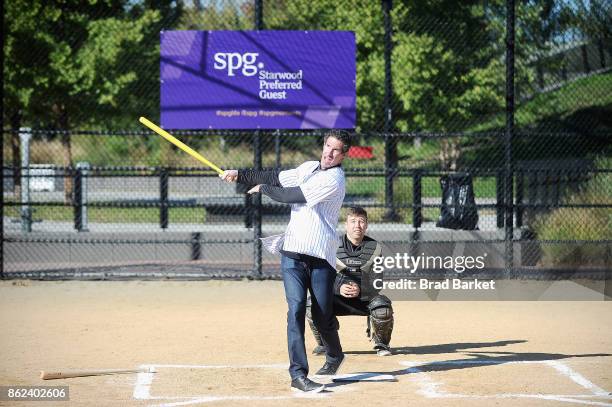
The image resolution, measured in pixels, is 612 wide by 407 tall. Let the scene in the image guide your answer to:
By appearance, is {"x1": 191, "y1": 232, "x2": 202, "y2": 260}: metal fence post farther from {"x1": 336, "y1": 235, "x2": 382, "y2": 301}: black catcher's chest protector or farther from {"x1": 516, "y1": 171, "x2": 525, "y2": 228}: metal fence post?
{"x1": 336, "y1": 235, "x2": 382, "y2": 301}: black catcher's chest protector

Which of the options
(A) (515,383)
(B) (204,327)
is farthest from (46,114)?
(A) (515,383)

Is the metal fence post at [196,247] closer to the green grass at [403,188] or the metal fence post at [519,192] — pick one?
the green grass at [403,188]

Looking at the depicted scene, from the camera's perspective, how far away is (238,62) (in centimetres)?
1353

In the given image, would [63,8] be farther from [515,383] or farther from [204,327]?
[515,383]

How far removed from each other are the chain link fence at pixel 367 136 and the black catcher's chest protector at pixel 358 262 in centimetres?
452

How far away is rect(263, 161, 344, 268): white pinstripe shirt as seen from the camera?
22.4ft

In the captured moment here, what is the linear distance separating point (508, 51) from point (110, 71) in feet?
37.5

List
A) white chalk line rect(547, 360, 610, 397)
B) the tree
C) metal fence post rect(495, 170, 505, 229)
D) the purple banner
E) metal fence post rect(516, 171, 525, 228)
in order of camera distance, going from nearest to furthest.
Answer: white chalk line rect(547, 360, 610, 397) < the purple banner < metal fence post rect(495, 170, 505, 229) < metal fence post rect(516, 171, 525, 228) < the tree

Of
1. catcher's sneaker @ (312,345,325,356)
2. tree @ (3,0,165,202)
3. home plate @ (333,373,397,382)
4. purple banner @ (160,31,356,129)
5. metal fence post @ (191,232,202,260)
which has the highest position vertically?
tree @ (3,0,165,202)

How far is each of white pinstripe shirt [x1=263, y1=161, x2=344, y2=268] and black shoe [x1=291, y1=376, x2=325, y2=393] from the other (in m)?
0.87

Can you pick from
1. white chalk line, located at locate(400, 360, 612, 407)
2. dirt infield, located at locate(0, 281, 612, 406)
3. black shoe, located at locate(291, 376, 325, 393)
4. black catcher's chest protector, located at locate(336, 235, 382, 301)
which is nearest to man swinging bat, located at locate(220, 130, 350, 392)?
black shoe, located at locate(291, 376, 325, 393)

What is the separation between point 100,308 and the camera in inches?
442

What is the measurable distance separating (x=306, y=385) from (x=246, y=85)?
24.3 ft

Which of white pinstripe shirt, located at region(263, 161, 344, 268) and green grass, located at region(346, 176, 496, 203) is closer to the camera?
white pinstripe shirt, located at region(263, 161, 344, 268)
